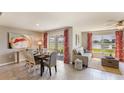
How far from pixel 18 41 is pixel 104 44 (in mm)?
5967

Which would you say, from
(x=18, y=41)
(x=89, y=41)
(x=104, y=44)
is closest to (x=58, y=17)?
(x=18, y=41)

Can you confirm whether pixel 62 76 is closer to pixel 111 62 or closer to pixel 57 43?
pixel 111 62

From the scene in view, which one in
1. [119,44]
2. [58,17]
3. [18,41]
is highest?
[58,17]

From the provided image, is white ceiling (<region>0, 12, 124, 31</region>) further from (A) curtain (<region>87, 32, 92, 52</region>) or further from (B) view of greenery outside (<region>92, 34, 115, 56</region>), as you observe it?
(A) curtain (<region>87, 32, 92, 52</region>)

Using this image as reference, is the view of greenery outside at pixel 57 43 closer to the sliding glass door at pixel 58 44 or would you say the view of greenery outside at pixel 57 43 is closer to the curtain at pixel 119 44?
the sliding glass door at pixel 58 44

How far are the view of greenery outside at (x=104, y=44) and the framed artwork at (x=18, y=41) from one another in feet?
16.2

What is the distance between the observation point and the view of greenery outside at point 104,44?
21.2ft

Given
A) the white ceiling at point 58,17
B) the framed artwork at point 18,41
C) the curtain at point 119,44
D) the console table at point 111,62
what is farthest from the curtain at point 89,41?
the framed artwork at point 18,41

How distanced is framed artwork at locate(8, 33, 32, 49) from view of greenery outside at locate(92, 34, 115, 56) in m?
4.95

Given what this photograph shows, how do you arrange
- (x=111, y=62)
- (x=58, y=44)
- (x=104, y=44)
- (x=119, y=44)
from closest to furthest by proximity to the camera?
1. (x=111, y=62)
2. (x=119, y=44)
3. (x=58, y=44)
4. (x=104, y=44)

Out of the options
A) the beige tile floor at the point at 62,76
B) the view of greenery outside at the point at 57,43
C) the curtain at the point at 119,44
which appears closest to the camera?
the beige tile floor at the point at 62,76

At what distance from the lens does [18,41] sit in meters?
5.46
